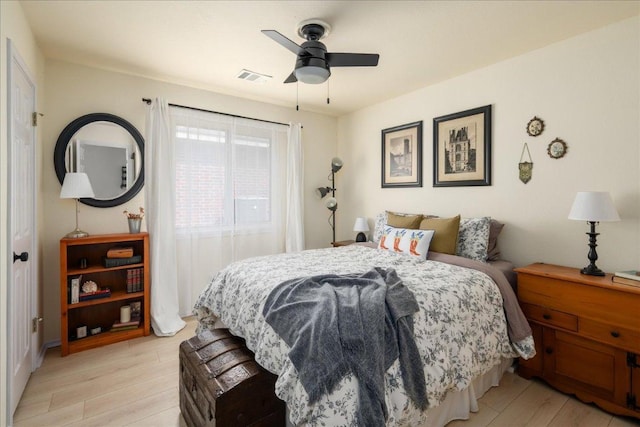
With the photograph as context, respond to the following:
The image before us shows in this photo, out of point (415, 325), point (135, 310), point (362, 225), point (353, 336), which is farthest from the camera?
point (362, 225)

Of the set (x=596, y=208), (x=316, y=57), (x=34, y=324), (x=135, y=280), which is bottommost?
(x=34, y=324)

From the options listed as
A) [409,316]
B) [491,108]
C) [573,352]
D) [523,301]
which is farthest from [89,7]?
[573,352]

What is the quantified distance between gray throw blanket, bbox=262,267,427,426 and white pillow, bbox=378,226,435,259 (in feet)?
3.50

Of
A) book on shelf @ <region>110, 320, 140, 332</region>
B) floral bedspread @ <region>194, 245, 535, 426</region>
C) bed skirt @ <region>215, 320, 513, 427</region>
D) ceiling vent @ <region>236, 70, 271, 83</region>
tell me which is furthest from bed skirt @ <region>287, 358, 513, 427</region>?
ceiling vent @ <region>236, 70, 271, 83</region>

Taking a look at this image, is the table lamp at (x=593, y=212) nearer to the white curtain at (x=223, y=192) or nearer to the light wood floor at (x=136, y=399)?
the light wood floor at (x=136, y=399)

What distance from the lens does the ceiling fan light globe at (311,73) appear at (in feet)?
7.07

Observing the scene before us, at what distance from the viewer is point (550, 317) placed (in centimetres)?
221

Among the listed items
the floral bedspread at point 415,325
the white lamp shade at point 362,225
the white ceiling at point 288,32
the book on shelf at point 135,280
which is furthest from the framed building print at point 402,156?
the book on shelf at point 135,280

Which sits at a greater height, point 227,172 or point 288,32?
point 288,32

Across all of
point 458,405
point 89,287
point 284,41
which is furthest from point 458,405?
point 89,287

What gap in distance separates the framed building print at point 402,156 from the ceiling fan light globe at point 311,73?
181cm

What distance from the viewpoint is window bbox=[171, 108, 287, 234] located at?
11.2 ft

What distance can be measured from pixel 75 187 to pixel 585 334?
400 cm

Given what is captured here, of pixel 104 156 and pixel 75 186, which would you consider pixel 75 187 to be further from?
pixel 104 156
